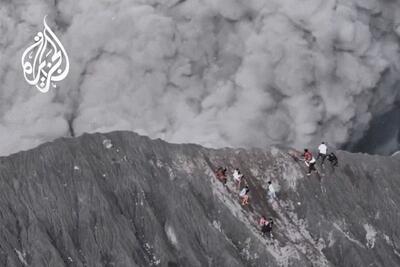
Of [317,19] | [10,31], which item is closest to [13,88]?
[10,31]

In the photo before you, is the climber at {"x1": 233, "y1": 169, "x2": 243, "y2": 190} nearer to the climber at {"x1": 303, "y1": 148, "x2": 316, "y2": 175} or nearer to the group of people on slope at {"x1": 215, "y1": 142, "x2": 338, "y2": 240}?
the group of people on slope at {"x1": 215, "y1": 142, "x2": 338, "y2": 240}

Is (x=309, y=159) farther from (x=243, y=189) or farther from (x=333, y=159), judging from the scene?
(x=243, y=189)

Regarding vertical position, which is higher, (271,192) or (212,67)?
(271,192)

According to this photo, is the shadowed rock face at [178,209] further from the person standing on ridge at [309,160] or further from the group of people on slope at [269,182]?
the person standing on ridge at [309,160]

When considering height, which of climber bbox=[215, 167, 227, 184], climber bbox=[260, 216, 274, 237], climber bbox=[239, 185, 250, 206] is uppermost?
climber bbox=[215, 167, 227, 184]

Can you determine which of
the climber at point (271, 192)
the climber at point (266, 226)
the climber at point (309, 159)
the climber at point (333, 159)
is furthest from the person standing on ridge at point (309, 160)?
the climber at point (266, 226)

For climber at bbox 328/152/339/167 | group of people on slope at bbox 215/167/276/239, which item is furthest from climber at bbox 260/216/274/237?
climber at bbox 328/152/339/167

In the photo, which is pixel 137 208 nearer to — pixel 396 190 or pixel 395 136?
pixel 396 190

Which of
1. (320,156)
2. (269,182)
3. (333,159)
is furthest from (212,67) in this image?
(269,182)
